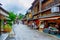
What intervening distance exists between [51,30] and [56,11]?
3924mm

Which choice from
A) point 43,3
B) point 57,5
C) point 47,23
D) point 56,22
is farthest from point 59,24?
point 43,3

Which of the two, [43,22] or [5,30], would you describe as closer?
[5,30]

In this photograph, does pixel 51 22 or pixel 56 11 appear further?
pixel 51 22

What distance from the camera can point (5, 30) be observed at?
1160 inches

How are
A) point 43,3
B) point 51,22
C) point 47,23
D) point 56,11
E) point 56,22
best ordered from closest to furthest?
point 56,11
point 56,22
point 51,22
point 47,23
point 43,3

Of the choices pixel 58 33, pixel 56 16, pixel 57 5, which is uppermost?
pixel 57 5

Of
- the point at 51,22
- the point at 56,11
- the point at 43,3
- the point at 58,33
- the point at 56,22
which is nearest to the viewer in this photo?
the point at 58,33

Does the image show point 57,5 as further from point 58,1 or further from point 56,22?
point 56,22

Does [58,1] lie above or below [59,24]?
above

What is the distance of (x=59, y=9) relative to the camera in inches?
1229

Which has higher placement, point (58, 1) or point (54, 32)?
point (58, 1)

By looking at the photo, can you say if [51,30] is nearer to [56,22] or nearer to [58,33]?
[58,33]

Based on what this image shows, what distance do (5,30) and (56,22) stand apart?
1020cm

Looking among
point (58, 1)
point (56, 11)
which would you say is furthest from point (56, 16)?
point (58, 1)
